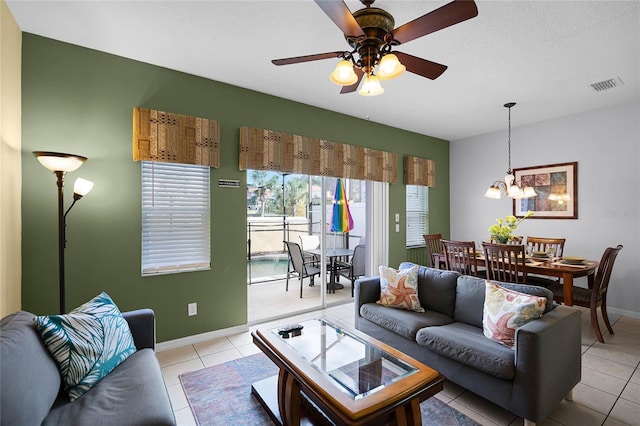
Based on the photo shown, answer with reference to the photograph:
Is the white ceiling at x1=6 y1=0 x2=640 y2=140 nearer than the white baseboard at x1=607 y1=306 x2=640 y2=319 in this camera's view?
Yes

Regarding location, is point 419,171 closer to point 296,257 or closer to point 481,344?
point 296,257

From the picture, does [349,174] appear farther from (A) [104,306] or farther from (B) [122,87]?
(A) [104,306]

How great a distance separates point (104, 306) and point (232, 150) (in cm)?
198

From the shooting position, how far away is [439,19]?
1507mm

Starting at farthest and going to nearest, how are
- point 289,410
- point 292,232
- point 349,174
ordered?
1. point 292,232
2. point 349,174
3. point 289,410

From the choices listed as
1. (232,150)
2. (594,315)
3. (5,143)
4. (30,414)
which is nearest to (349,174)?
(232,150)

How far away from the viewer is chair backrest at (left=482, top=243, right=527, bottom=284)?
125 inches

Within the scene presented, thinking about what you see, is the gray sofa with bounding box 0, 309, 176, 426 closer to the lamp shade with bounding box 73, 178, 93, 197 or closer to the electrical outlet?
the lamp shade with bounding box 73, 178, 93, 197

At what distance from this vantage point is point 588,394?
7.36 ft

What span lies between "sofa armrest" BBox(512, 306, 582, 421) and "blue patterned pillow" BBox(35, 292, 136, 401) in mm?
2400

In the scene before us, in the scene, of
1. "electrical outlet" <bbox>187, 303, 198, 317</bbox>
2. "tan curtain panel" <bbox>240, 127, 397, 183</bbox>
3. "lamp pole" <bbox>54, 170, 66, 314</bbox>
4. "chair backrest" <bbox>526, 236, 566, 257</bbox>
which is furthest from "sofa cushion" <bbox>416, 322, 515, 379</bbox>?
"lamp pole" <bbox>54, 170, 66, 314</bbox>

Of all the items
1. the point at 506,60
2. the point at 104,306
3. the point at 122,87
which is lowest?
the point at 104,306

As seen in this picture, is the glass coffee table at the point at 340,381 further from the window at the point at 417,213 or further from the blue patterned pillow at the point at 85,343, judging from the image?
the window at the point at 417,213

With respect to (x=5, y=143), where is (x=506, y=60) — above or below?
above
